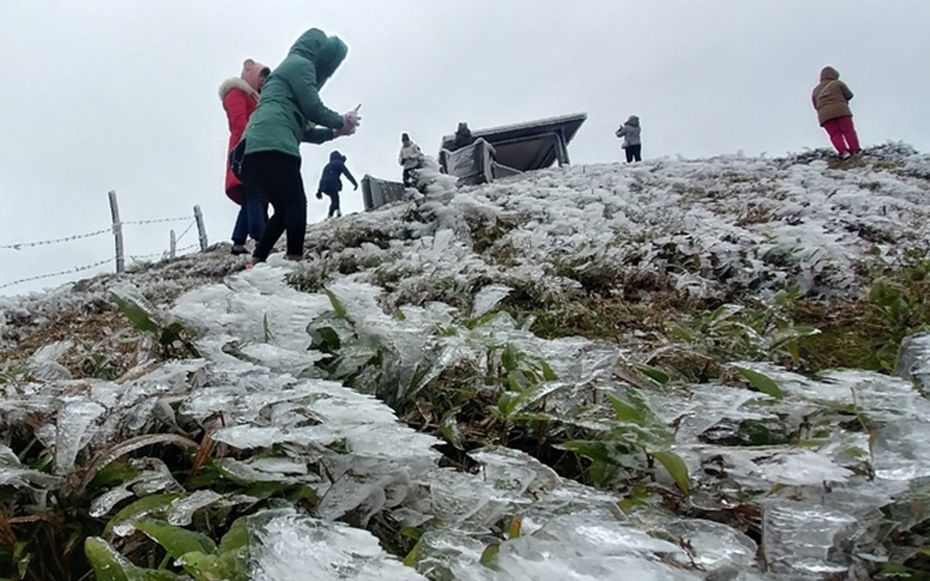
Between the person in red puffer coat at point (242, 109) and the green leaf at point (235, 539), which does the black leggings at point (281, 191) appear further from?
the green leaf at point (235, 539)

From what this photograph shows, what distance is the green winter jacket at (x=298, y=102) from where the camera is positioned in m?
4.13

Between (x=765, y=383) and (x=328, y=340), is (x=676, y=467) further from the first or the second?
(x=328, y=340)

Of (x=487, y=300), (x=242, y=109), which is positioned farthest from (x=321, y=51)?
(x=487, y=300)

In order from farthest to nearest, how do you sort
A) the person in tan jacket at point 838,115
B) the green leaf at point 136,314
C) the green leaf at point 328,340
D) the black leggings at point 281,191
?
the person in tan jacket at point 838,115, the black leggings at point 281,191, the green leaf at point 328,340, the green leaf at point 136,314

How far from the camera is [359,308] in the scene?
163 cm

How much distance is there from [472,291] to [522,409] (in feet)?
5.62

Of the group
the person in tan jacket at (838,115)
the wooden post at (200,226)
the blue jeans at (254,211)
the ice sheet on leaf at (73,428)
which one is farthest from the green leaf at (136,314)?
the wooden post at (200,226)

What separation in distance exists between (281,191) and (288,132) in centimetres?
39

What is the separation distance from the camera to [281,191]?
13.6ft

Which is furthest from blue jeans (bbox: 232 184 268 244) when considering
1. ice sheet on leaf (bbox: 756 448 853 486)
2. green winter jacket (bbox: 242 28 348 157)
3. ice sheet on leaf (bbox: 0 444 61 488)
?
ice sheet on leaf (bbox: 756 448 853 486)

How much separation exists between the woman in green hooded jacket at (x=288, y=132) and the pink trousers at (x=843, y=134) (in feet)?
27.7

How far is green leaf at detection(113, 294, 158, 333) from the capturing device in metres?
1.41

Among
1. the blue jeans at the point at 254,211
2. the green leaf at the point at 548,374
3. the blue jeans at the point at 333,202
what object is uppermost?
the blue jeans at the point at 333,202

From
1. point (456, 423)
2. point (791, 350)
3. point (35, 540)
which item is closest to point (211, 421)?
point (35, 540)
